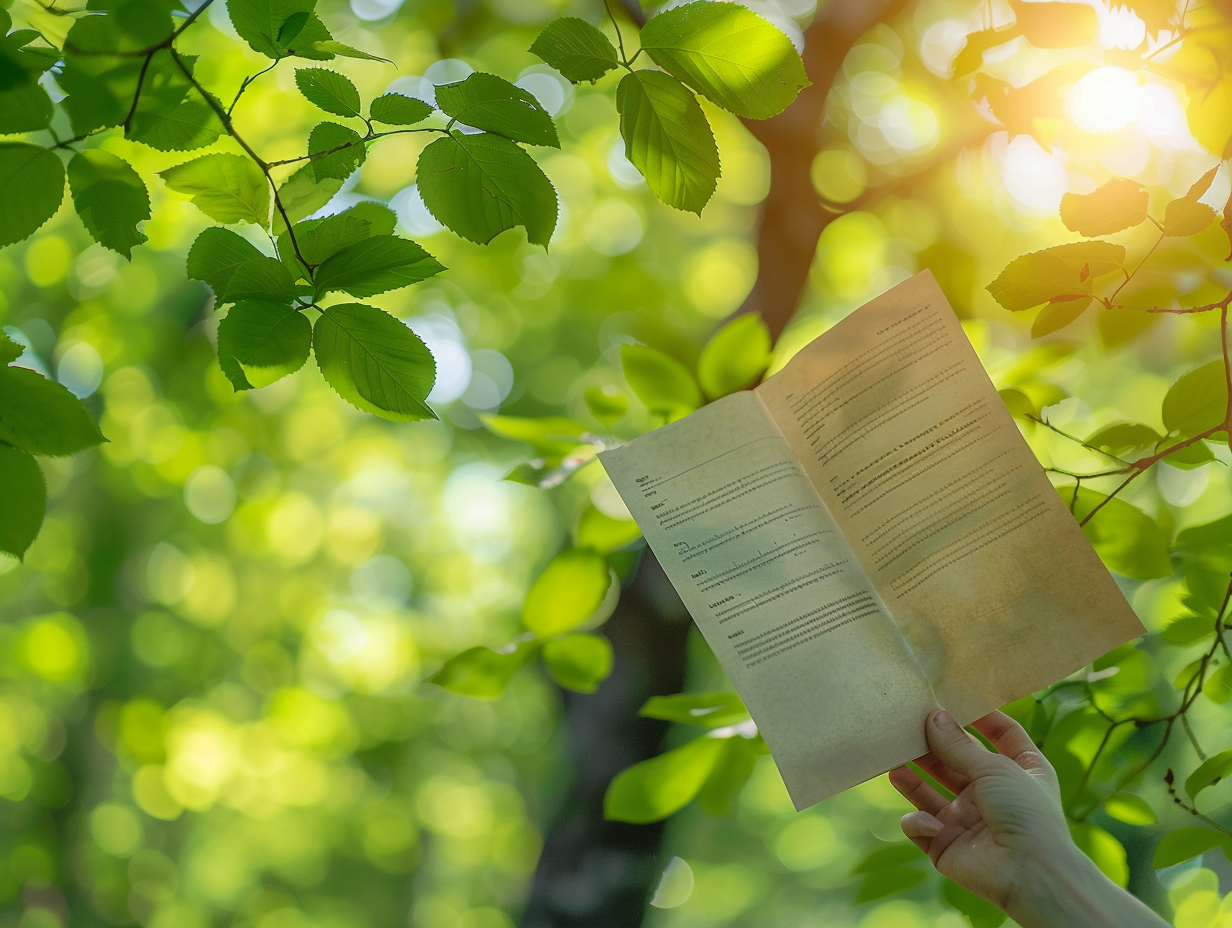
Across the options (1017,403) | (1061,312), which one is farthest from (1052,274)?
(1017,403)

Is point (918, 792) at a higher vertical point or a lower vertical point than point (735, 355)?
lower

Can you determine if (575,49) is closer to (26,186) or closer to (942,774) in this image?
(26,186)

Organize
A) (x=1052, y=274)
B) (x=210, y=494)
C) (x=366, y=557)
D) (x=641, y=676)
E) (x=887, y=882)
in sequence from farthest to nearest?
(x=366, y=557) < (x=210, y=494) < (x=641, y=676) < (x=887, y=882) < (x=1052, y=274)

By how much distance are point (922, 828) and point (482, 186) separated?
0.79 metres

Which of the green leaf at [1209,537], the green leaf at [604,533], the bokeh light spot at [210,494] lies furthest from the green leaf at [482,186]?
the bokeh light spot at [210,494]

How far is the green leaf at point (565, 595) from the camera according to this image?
2.88ft

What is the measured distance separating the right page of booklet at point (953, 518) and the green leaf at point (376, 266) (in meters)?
0.46

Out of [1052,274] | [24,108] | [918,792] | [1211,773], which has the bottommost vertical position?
[1211,773]

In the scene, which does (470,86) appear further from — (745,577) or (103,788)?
(103,788)

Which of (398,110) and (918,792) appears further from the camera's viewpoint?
(918,792)

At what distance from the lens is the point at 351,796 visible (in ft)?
13.1

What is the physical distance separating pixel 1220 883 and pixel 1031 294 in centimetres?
217

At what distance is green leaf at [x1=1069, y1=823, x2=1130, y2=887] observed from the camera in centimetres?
84

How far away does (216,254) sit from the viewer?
498 mm
